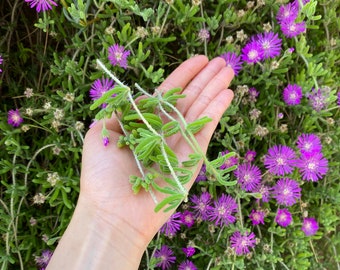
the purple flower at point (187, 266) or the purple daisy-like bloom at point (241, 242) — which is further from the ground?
the purple daisy-like bloom at point (241, 242)

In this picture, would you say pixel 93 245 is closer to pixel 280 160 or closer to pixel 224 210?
pixel 224 210

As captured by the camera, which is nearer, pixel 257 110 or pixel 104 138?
pixel 104 138

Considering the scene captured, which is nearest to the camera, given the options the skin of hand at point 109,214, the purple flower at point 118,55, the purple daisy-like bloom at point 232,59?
the skin of hand at point 109,214

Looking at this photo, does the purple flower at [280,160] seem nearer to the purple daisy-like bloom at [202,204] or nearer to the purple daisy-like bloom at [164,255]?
the purple daisy-like bloom at [202,204]

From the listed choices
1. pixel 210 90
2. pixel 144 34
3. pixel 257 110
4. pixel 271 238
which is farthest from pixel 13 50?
pixel 271 238

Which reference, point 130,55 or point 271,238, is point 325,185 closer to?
point 271,238

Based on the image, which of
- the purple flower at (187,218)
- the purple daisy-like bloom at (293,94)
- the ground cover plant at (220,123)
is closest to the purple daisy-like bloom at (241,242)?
the ground cover plant at (220,123)

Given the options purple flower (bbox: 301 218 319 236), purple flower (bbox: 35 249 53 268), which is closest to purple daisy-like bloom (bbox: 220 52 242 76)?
purple flower (bbox: 301 218 319 236)
